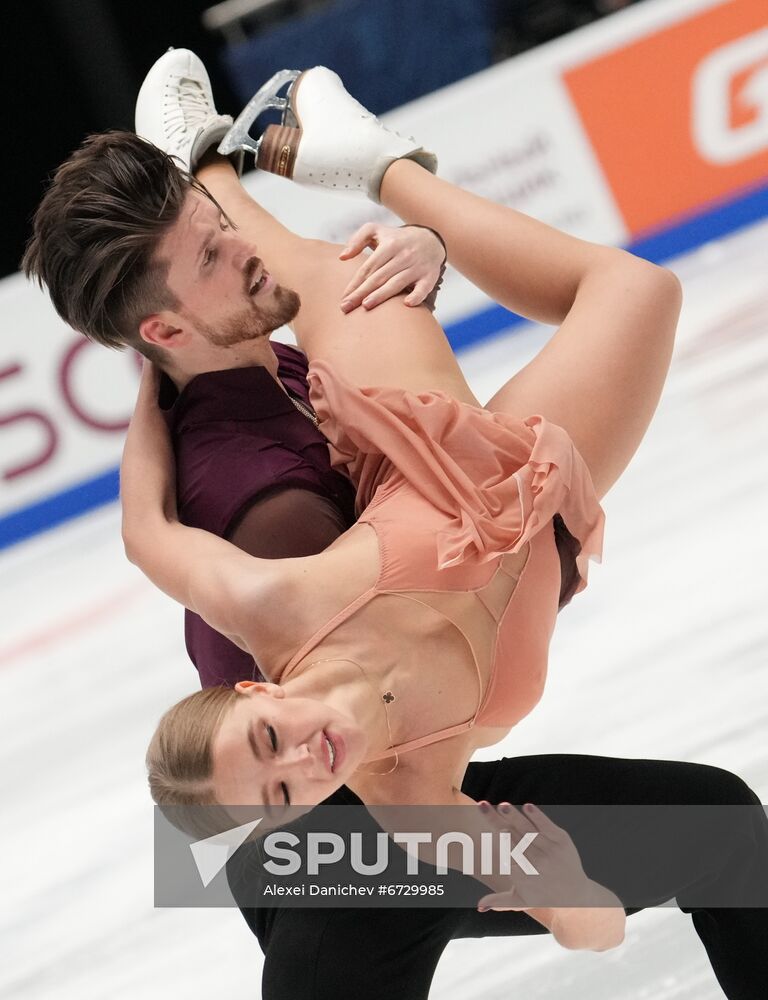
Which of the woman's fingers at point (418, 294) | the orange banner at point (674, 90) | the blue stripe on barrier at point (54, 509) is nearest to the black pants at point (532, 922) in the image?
the woman's fingers at point (418, 294)

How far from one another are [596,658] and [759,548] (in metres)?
0.47

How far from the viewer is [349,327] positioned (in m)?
1.96

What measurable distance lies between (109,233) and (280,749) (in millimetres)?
705

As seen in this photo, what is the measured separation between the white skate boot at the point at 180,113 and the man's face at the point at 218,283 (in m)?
0.42

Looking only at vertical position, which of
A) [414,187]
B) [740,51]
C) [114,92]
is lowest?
[740,51]

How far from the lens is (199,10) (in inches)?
222

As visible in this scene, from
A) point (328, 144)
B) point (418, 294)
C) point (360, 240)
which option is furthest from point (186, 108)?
point (418, 294)

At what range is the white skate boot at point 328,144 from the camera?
2.16 m

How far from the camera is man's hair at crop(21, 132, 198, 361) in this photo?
1740 millimetres

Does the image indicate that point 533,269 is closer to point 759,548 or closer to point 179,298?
point 179,298

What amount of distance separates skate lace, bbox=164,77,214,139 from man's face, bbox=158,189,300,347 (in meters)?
0.49

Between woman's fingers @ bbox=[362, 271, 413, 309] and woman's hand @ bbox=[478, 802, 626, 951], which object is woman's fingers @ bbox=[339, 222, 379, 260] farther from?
woman's hand @ bbox=[478, 802, 626, 951]

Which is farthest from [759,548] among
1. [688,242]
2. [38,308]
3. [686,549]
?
[38,308]

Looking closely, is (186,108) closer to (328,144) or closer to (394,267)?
(328,144)
